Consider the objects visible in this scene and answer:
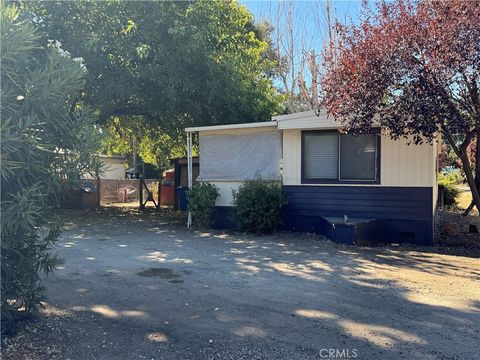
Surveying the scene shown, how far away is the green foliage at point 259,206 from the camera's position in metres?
10.3

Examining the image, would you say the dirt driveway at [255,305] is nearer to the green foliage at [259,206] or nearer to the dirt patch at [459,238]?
the dirt patch at [459,238]

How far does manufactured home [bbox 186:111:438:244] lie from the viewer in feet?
Result: 31.4

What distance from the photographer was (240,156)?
11.3 meters

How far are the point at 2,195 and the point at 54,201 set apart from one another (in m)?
0.62

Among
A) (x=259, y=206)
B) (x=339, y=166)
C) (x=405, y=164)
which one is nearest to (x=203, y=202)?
(x=259, y=206)

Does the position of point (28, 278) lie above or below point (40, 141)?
below

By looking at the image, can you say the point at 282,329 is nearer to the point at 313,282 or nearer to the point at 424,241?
the point at 313,282

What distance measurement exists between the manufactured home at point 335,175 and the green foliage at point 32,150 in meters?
6.58

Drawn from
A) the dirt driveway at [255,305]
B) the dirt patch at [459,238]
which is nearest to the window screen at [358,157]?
the dirt driveway at [255,305]

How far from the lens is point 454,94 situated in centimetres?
803

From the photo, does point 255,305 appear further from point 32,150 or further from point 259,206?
point 259,206

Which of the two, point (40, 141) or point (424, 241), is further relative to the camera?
point (424, 241)

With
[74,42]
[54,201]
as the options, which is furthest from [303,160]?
[54,201]

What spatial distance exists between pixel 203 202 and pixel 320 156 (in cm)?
320
